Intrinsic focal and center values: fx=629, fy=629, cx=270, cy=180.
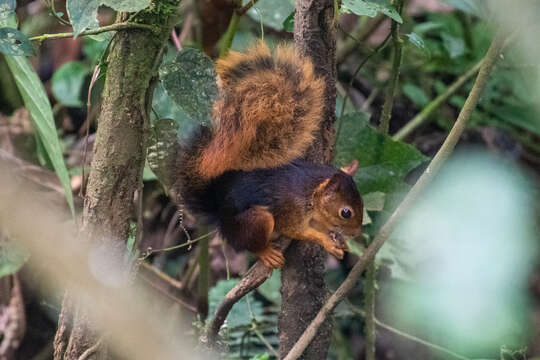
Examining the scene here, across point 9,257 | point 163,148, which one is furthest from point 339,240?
point 9,257

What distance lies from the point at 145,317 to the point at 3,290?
1577 mm

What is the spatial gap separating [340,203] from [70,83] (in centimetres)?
130

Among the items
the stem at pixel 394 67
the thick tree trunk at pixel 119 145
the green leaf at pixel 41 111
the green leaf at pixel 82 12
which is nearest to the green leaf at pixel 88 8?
the green leaf at pixel 82 12

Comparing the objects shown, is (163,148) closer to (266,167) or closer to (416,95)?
(266,167)

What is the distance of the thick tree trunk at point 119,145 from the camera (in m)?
0.93

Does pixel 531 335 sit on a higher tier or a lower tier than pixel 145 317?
lower

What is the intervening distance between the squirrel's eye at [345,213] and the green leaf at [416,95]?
Answer: 1185mm

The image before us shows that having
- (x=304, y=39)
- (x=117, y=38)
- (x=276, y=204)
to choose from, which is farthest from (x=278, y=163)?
(x=117, y=38)

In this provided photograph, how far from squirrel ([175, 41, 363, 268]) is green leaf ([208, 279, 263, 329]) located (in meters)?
0.33

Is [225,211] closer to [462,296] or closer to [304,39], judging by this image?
[304,39]

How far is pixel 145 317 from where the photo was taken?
15.0 inches

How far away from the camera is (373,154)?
134 cm

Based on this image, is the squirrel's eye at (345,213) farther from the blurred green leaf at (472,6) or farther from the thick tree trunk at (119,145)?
the blurred green leaf at (472,6)

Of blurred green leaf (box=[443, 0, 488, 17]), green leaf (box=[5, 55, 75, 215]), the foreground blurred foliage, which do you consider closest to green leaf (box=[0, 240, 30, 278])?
the foreground blurred foliage
